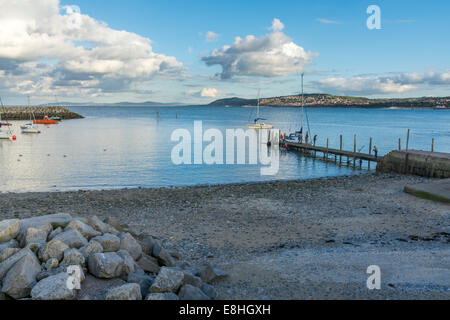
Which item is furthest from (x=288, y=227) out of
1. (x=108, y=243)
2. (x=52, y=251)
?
(x=52, y=251)

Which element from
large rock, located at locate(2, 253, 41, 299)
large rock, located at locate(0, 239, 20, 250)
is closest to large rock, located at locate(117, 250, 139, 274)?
large rock, located at locate(2, 253, 41, 299)

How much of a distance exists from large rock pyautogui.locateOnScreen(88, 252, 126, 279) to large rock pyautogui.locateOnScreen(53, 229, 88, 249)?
83 cm

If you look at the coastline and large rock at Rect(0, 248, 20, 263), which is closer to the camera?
large rock at Rect(0, 248, 20, 263)

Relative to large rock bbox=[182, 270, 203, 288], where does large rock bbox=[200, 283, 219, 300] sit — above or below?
below

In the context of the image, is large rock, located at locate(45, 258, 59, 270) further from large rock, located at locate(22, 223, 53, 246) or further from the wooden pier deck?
the wooden pier deck

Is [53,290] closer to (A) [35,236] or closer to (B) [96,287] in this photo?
(B) [96,287]

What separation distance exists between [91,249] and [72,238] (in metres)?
0.62

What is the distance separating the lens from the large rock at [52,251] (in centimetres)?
687

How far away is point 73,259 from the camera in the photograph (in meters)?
6.70

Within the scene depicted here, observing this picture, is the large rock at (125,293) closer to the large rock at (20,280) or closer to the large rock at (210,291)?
the large rock at (210,291)

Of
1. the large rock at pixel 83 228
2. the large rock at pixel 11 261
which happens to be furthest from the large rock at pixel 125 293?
the large rock at pixel 83 228

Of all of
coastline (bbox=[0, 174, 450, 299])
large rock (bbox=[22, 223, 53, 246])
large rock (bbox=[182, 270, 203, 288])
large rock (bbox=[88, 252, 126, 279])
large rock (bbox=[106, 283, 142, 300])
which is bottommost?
coastline (bbox=[0, 174, 450, 299])

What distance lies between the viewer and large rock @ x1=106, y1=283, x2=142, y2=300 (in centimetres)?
585
